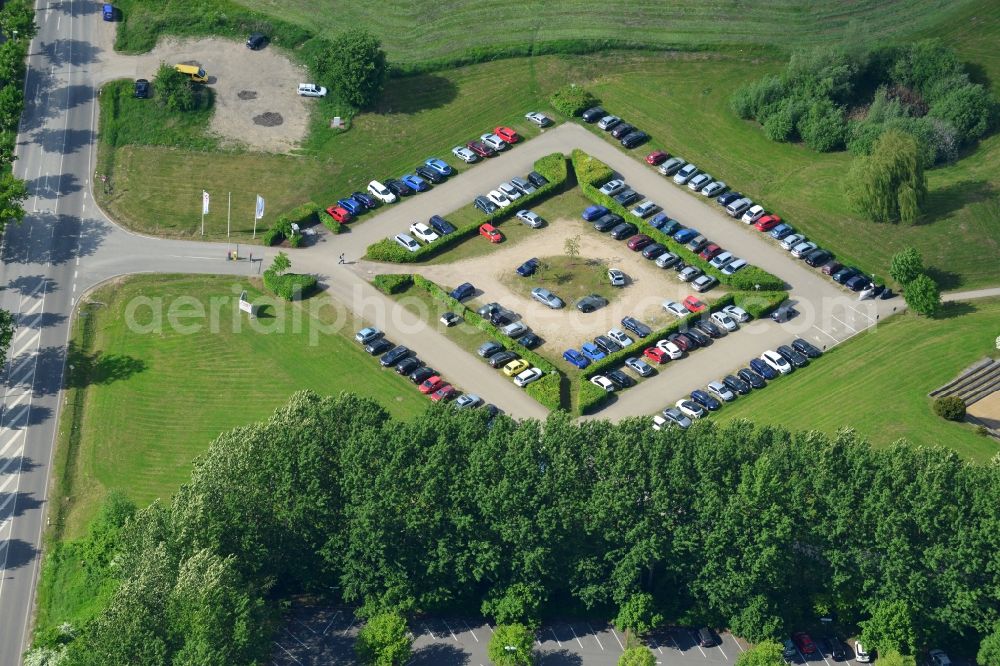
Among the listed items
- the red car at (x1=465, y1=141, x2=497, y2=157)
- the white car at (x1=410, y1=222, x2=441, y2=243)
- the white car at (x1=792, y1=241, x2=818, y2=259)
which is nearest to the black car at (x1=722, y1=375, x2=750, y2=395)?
the white car at (x1=792, y1=241, x2=818, y2=259)

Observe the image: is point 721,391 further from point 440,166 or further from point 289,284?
point 289,284

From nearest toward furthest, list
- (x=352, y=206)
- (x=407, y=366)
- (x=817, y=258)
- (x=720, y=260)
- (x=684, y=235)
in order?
(x=407, y=366)
(x=720, y=260)
(x=817, y=258)
(x=684, y=235)
(x=352, y=206)

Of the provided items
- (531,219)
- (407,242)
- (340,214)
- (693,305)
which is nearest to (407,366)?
(407,242)

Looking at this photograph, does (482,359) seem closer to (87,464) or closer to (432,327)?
(432,327)

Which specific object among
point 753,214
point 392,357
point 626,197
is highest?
point 753,214

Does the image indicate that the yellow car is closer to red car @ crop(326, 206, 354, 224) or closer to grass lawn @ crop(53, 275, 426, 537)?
grass lawn @ crop(53, 275, 426, 537)

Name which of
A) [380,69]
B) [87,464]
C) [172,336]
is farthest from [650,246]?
[87,464]

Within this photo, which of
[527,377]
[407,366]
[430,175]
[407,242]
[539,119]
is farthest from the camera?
[539,119]

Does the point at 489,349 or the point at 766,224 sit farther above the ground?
the point at 766,224
